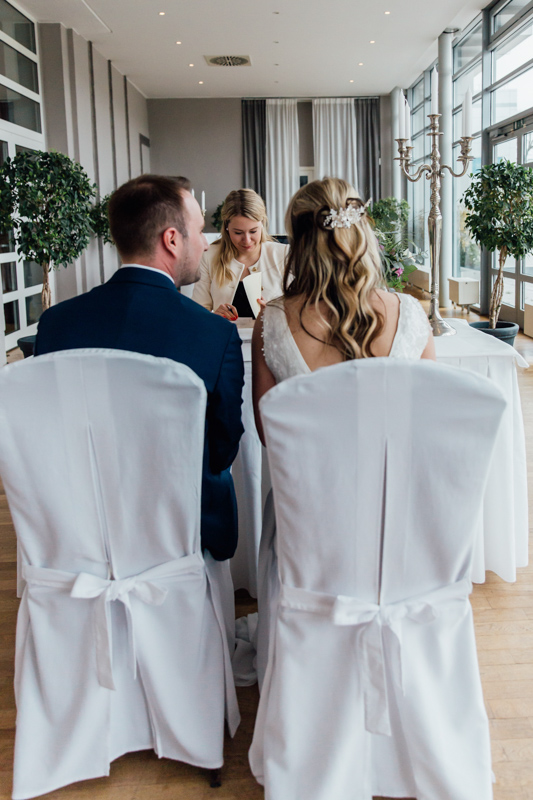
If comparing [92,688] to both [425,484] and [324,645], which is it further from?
[425,484]

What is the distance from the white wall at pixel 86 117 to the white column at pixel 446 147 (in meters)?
5.29

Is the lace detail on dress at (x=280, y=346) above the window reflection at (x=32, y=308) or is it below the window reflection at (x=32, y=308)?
below

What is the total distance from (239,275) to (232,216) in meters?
0.27

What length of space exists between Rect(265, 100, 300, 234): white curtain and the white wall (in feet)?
11.4

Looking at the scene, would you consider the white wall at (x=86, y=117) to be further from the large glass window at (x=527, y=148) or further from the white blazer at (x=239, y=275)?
the white blazer at (x=239, y=275)

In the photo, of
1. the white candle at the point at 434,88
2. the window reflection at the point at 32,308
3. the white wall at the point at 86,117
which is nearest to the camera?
the window reflection at the point at 32,308

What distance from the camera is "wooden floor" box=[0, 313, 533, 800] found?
60.5 inches

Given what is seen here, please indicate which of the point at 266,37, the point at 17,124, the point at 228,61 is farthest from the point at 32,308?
the point at 228,61

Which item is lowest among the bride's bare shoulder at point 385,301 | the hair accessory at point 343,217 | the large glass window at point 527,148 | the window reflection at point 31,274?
the bride's bare shoulder at point 385,301

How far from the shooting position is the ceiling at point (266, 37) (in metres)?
8.48

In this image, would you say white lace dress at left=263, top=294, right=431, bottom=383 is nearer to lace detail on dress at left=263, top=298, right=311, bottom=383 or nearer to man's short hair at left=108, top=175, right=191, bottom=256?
lace detail on dress at left=263, top=298, right=311, bottom=383

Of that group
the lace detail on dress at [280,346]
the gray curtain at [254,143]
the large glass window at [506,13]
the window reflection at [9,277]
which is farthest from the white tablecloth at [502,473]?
the gray curtain at [254,143]

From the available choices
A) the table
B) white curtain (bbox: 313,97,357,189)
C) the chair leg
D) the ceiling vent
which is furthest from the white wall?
the chair leg

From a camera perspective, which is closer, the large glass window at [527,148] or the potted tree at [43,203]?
Result: the potted tree at [43,203]
